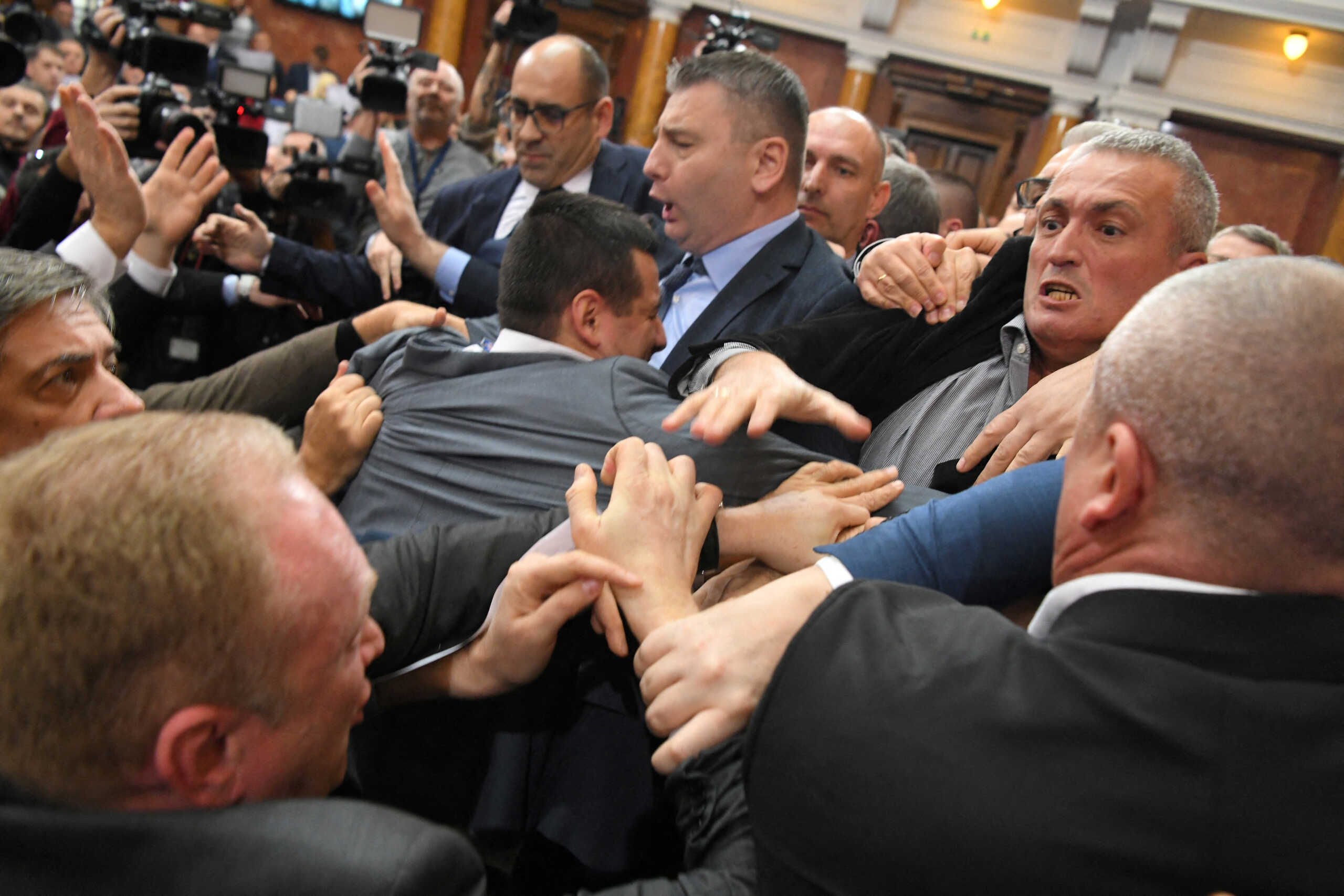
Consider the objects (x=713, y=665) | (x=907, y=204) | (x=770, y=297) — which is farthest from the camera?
(x=907, y=204)

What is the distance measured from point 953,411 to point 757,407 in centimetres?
49

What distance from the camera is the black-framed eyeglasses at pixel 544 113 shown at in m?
2.70

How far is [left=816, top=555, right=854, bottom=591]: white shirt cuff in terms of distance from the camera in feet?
3.17

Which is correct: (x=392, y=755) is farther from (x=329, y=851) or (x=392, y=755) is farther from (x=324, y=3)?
(x=324, y=3)

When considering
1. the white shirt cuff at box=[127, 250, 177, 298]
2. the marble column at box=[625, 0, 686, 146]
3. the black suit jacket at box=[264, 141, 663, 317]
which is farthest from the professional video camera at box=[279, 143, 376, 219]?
the marble column at box=[625, 0, 686, 146]

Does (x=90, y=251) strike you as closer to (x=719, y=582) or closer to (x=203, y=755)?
(x=719, y=582)

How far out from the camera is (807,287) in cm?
194

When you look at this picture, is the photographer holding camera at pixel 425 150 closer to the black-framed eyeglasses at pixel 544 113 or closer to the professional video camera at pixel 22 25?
the black-framed eyeglasses at pixel 544 113

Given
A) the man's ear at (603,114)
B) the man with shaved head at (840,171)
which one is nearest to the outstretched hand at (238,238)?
the man's ear at (603,114)

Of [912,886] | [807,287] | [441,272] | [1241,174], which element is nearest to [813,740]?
[912,886]

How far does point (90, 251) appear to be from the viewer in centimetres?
205

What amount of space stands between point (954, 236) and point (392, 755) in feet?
5.51

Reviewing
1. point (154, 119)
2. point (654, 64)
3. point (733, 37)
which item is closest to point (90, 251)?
point (154, 119)

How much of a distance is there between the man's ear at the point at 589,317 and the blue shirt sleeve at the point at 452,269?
1.06 meters
